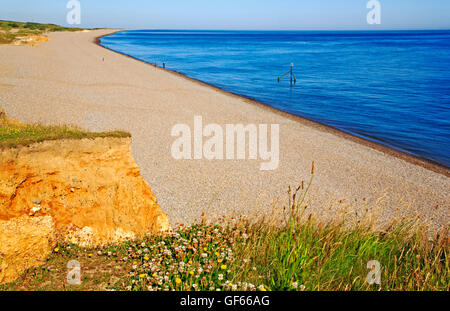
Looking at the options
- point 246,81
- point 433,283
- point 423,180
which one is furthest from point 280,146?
point 246,81

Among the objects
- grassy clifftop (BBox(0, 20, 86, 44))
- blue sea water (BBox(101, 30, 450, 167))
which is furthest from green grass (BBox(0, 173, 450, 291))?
grassy clifftop (BBox(0, 20, 86, 44))

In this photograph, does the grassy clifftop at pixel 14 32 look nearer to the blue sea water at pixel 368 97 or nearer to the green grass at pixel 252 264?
the blue sea water at pixel 368 97

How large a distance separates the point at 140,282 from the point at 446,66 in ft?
215

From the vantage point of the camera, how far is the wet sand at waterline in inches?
406

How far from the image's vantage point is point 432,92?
3397 centimetres

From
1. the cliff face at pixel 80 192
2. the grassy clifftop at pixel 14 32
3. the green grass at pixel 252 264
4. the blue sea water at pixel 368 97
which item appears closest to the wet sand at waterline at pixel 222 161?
the green grass at pixel 252 264

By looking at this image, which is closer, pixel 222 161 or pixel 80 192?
pixel 80 192

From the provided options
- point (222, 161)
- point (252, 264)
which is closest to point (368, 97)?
point (222, 161)

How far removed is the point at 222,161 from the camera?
13.3m

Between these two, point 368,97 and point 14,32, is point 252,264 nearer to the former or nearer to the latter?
point 368,97

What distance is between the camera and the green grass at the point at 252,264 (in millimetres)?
4895

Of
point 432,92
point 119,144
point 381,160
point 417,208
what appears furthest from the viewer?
point 432,92

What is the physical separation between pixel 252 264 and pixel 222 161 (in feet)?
26.0

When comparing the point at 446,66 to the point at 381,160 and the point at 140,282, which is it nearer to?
the point at 381,160
